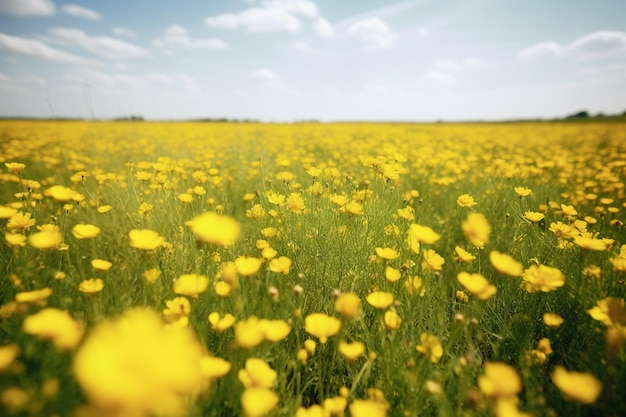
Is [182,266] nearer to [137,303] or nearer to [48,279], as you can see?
[137,303]

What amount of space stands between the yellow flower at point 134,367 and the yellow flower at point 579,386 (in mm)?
1026

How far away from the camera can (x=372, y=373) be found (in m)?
1.31

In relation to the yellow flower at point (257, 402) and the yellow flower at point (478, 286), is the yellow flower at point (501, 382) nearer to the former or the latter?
the yellow flower at point (478, 286)

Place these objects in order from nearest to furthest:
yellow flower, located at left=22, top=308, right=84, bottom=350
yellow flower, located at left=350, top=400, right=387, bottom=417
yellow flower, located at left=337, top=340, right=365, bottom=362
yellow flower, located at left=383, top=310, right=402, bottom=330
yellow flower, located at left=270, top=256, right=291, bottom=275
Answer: yellow flower, located at left=22, top=308, right=84, bottom=350 → yellow flower, located at left=350, top=400, right=387, bottom=417 → yellow flower, located at left=337, top=340, right=365, bottom=362 → yellow flower, located at left=383, top=310, right=402, bottom=330 → yellow flower, located at left=270, top=256, right=291, bottom=275

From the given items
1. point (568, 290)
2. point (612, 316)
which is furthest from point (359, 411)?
point (568, 290)

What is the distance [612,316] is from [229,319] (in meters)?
1.42

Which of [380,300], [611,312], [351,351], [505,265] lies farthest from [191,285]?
[611,312]

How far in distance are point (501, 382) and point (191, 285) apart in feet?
3.52

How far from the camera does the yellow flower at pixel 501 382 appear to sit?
0.84m

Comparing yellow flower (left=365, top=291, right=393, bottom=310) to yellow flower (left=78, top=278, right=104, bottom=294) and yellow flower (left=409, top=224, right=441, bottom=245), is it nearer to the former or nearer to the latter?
yellow flower (left=409, top=224, right=441, bottom=245)

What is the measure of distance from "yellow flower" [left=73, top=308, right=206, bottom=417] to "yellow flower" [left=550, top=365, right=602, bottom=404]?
3.36 feet

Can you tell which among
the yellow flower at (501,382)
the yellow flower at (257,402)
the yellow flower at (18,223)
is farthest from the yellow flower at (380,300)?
the yellow flower at (18,223)

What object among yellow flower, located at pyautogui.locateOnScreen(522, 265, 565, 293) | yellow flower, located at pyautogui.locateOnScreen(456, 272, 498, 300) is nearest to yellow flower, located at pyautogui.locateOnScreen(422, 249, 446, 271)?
yellow flower, located at pyautogui.locateOnScreen(456, 272, 498, 300)

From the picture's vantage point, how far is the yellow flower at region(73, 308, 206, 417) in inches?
18.7
